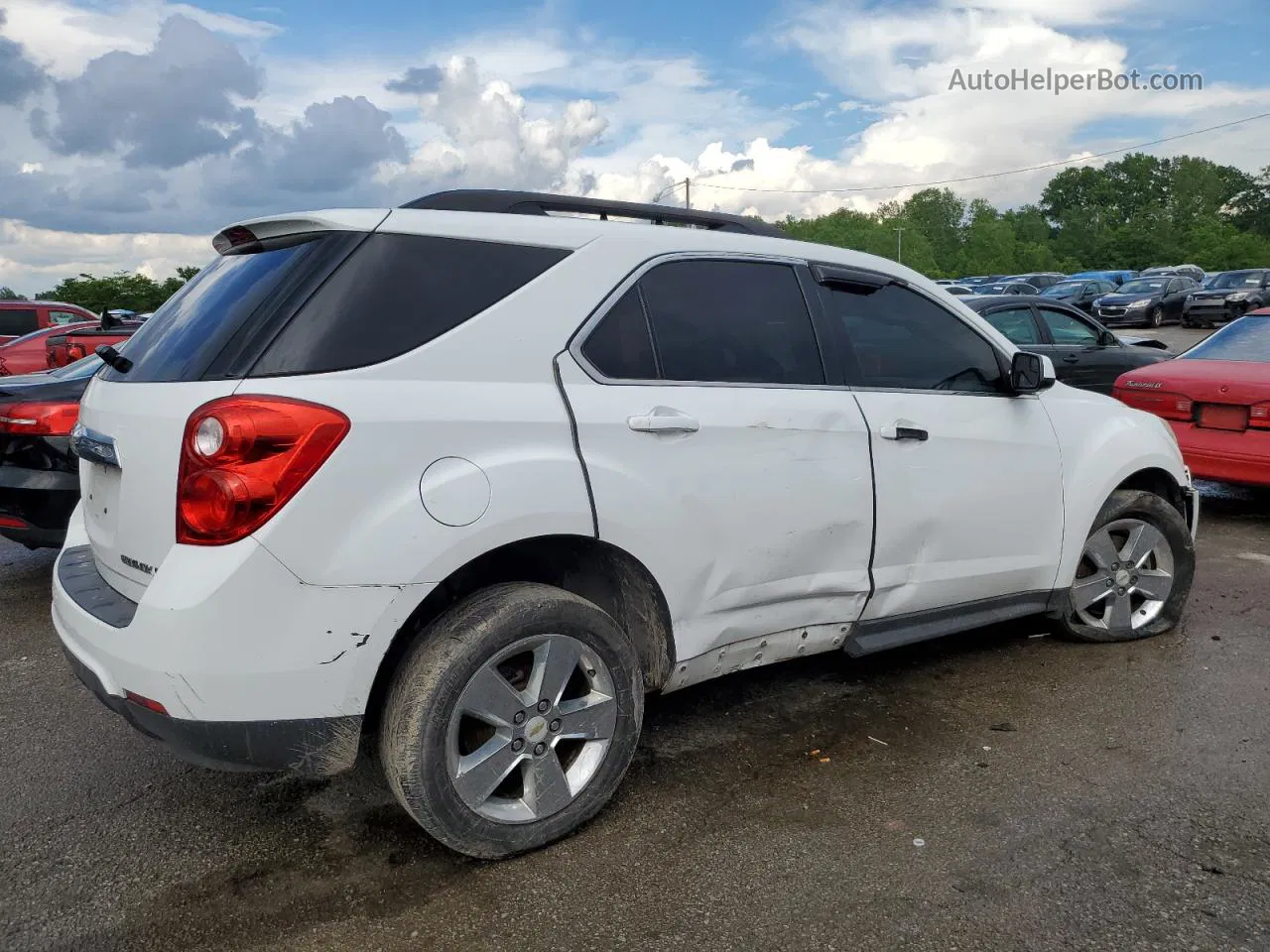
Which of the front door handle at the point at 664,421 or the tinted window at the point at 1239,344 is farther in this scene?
the tinted window at the point at 1239,344

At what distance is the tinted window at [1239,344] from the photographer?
7149 millimetres

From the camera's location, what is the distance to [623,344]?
294 centimetres

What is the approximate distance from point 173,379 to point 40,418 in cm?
306

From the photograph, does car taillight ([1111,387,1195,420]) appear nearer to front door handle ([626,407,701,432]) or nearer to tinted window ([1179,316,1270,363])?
tinted window ([1179,316,1270,363])

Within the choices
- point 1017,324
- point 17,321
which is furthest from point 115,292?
point 1017,324

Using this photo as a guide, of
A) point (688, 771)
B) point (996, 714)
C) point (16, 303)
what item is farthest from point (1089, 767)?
point (16, 303)

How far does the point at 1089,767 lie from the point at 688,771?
130 centimetres

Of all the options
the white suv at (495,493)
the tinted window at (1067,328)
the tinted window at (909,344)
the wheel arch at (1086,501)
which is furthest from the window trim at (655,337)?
the tinted window at (1067,328)

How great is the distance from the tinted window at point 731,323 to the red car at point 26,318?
17633 millimetres

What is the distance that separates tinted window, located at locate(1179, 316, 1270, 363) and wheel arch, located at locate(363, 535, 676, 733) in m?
5.97

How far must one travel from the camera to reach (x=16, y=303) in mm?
17891

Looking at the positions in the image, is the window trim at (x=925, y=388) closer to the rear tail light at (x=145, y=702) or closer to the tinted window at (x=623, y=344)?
the tinted window at (x=623, y=344)

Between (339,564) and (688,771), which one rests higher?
(339,564)

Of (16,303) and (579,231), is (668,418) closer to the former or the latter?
(579,231)
